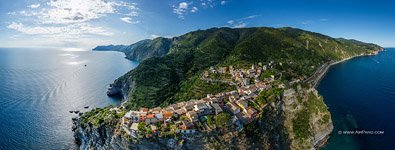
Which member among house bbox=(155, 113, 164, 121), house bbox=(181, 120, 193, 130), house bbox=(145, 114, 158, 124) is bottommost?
house bbox=(181, 120, 193, 130)

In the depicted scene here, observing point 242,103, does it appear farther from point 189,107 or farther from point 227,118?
point 189,107

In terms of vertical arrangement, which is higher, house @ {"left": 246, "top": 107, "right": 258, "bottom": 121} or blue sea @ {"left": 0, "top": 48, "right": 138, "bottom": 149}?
house @ {"left": 246, "top": 107, "right": 258, "bottom": 121}

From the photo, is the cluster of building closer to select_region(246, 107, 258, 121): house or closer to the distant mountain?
select_region(246, 107, 258, 121): house

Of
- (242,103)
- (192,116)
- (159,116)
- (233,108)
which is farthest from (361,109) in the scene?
(159,116)

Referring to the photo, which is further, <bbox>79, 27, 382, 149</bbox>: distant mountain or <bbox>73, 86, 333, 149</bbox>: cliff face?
<bbox>79, 27, 382, 149</bbox>: distant mountain

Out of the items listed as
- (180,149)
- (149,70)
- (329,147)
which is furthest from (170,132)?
(149,70)

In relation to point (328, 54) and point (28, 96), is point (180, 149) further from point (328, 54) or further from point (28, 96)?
point (328, 54)

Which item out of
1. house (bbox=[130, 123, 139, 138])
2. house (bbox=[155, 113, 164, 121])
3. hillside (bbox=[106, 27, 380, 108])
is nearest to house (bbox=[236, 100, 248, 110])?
house (bbox=[155, 113, 164, 121])

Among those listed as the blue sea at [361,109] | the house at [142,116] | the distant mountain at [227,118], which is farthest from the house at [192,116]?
the blue sea at [361,109]
